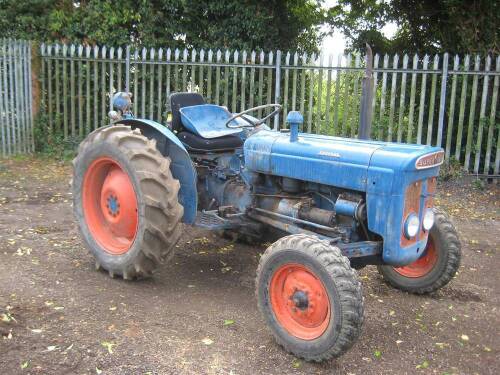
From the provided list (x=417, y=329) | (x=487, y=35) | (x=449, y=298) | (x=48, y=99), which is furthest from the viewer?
(x=48, y=99)

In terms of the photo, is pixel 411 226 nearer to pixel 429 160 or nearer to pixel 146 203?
pixel 429 160

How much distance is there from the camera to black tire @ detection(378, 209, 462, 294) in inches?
164

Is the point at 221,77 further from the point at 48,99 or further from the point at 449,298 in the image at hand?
the point at 449,298

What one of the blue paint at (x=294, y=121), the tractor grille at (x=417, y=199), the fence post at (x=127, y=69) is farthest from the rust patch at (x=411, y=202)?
the fence post at (x=127, y=69)

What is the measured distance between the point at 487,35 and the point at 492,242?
15.3 ft

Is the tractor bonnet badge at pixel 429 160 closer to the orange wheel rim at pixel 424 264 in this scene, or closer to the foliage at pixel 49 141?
the orange wheel rim at pixel 424 264

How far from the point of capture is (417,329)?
379 centimetres

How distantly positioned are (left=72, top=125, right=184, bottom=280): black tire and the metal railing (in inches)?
253

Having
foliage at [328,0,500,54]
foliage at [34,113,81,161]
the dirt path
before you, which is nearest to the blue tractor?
the dirt path

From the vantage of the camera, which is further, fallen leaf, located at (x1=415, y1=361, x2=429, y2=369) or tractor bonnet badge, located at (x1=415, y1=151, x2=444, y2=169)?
tractor bonnet badge, located at (x1=415, y1=151, x2=444, y2=169)

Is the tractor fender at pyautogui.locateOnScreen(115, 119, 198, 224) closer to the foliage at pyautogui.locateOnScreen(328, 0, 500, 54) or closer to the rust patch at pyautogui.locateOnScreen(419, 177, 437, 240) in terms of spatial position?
the rust patch at pyautogui.locateOnScreen(419, 177, 437, 240)

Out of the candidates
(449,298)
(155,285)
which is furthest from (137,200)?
(449,298)

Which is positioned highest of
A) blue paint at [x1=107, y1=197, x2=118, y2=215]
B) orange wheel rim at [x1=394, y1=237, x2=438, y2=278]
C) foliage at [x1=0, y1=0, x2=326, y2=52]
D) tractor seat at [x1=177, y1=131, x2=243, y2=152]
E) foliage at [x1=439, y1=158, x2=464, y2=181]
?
foliage at [x1=0, y1=0, x2=326, y2=52]

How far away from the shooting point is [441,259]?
4.21m
